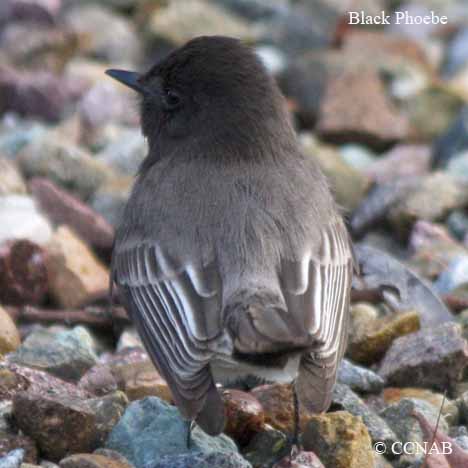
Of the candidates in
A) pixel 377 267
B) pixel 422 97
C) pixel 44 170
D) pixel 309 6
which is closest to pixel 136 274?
pixel 377 267

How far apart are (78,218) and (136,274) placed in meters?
2.45

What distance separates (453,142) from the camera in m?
10.1

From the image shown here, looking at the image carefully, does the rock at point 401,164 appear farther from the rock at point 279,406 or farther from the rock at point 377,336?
the rock at point 279,406

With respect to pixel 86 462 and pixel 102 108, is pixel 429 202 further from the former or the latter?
pixel 86 462

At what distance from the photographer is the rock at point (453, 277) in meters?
7.78

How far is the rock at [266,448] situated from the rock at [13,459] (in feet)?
3.54

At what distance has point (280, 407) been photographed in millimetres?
6074

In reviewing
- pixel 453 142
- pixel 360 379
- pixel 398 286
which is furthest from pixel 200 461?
pixel 453 142

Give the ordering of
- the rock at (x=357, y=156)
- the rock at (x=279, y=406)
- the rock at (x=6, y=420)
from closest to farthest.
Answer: the rock at (x=6, y=420) < the rock at (x=279, y=406) < the rock at (x=357, y=156)

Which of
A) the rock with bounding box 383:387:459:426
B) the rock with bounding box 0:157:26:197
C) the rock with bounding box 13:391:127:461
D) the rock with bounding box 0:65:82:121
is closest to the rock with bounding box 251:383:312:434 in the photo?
the rock with bounding box 383:387:459:426

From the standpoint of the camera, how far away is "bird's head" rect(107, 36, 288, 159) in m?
6.58

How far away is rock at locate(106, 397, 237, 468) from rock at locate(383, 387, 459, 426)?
104 cm

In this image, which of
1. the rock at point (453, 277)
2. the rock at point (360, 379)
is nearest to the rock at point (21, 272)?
the rock at point (360, 379)

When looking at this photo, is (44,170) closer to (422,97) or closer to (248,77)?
(248,77)
